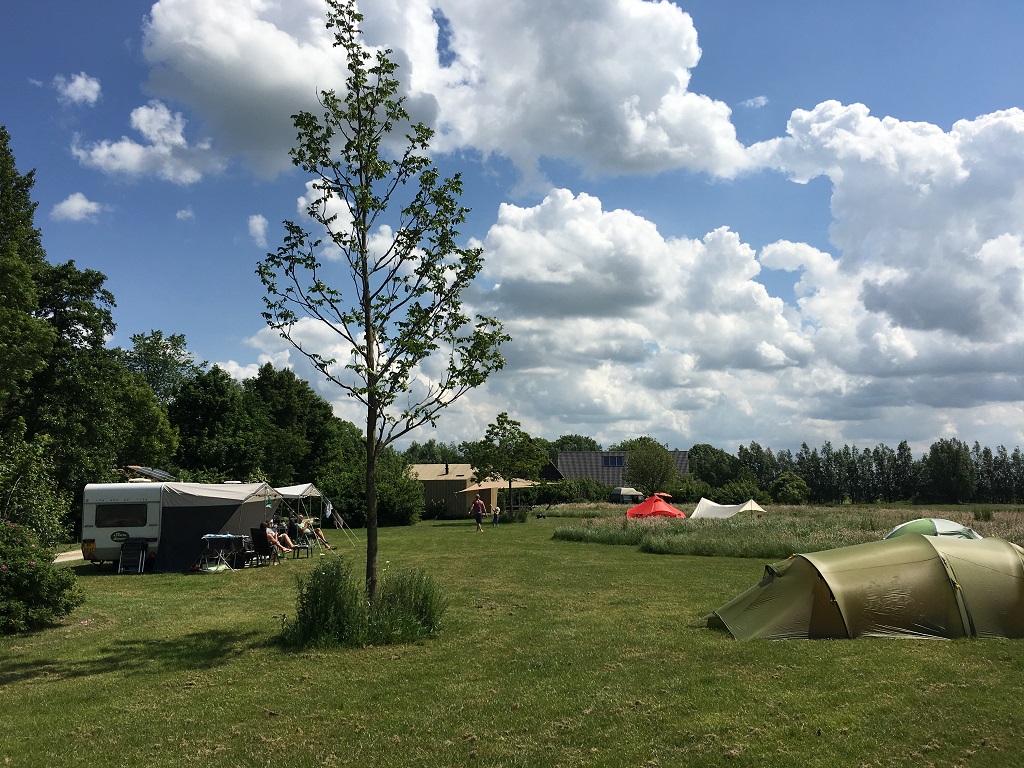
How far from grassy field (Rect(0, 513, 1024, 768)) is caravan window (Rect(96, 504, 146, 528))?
8227 mm

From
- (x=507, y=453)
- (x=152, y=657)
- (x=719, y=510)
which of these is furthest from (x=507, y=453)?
(x=152, y=657)

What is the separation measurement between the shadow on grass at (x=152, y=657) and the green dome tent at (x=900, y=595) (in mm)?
6704

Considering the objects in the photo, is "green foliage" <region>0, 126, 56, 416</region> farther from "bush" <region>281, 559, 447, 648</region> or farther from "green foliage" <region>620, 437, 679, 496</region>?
"green foliage" <region>620, 437, 679, 496</region>

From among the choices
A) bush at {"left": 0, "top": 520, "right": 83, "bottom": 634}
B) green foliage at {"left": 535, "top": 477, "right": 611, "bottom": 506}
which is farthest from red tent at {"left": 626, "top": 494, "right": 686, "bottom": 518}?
bush at {"left": 0, "top": 520, "right": 83, "bottom": 634}

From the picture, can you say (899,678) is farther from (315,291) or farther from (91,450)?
(91,450)

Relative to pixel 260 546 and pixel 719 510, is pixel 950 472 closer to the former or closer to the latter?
pixel 719 510

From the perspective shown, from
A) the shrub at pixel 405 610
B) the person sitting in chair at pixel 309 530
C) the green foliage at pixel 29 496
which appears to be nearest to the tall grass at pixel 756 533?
the person sitting in chair at pixel 309 530

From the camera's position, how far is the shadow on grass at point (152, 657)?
337 inches

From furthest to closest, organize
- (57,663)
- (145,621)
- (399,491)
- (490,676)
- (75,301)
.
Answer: (399,491), (75,301), (145,621), (57,663), (490,676)

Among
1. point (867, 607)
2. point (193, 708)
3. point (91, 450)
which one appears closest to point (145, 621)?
point (193, 708)

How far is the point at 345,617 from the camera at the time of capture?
9617mm

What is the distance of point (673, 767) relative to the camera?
17.3 feet

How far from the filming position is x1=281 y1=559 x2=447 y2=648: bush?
31.2 feet

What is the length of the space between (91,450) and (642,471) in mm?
47616
